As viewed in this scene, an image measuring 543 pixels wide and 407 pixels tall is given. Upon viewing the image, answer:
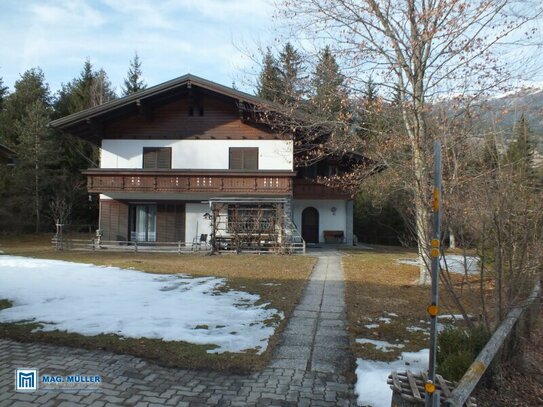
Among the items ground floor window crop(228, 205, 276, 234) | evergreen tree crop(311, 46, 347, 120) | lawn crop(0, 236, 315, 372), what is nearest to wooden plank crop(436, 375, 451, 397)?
lawn crop(0, 236, 315, 372)

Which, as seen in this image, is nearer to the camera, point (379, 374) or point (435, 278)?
point (435, 278)

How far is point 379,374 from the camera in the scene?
5023 millimetres

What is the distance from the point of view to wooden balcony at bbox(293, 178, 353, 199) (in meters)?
27.1

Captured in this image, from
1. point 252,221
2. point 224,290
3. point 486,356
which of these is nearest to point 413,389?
point 486,356

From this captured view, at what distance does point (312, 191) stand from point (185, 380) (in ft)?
75.1

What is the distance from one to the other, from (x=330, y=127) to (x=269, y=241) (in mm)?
9290

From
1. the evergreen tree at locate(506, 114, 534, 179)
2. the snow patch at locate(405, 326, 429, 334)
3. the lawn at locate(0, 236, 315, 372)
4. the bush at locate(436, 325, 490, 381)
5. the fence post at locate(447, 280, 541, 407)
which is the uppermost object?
the evergreen tree at locate(506, 114, 534, 179)

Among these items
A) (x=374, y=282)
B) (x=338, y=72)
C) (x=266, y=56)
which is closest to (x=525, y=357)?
(x=374, y=282)

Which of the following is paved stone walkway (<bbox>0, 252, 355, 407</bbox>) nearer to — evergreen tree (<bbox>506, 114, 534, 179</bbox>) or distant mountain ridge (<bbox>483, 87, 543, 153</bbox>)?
evergreen tree (<bbox>506, 114, 534, 179</bbox>)

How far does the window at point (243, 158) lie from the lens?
2423cm

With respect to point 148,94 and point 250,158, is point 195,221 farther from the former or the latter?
point 148,94

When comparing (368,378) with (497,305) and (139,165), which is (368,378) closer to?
(497,305)

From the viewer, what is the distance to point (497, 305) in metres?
5.29

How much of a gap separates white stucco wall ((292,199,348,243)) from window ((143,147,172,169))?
8854mm
